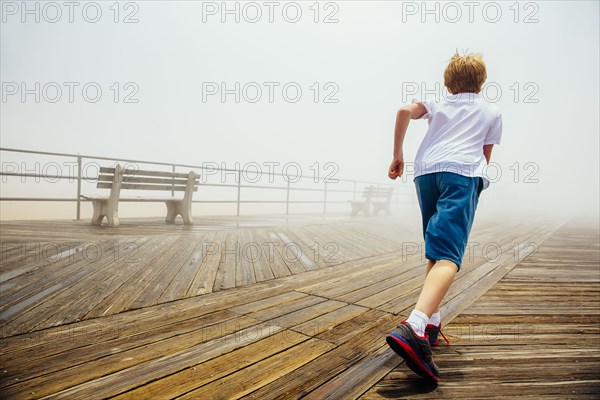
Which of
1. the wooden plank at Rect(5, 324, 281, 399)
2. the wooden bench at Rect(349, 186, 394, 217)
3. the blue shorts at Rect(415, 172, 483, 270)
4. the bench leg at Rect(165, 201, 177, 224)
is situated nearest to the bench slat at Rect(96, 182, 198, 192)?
the bench leg at Rect(165, 201, 177, 224)

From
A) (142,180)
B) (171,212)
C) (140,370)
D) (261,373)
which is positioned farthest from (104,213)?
(261,373)

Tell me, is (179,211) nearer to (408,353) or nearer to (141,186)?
(141,186)

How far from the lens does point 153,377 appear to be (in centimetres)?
110

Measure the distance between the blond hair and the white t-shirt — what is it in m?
0.04

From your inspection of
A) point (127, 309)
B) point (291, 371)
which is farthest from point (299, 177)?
point (291, 371)

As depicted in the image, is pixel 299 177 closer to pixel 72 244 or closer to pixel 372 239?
pixel 372 239

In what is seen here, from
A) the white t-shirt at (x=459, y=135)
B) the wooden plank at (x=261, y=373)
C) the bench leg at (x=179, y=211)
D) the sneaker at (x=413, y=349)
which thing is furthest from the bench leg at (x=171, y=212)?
the sneaker at (x=413, y=349)

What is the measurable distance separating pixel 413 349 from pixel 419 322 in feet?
0.30

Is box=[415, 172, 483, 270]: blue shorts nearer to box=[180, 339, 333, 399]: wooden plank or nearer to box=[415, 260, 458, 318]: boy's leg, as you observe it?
box=[415, 260, 458, 318]: boy's leg

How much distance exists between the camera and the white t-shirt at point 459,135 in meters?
1.34

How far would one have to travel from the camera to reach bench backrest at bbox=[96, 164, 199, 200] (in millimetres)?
4652

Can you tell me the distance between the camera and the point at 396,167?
1479 mm

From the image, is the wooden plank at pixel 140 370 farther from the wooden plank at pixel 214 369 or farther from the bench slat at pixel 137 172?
the bench slat at pixel 137 172

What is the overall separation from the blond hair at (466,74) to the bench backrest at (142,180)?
4236 millimetres
